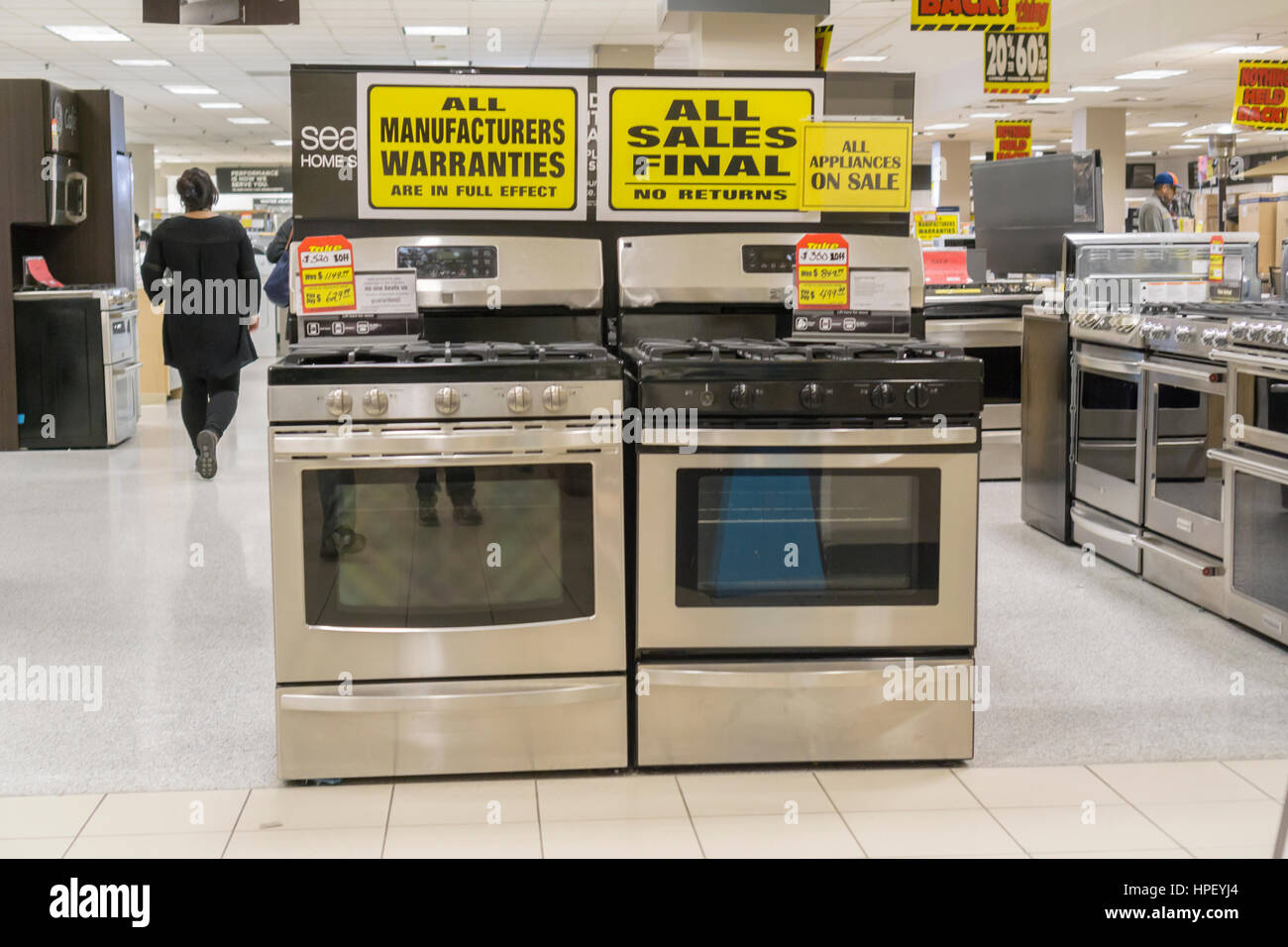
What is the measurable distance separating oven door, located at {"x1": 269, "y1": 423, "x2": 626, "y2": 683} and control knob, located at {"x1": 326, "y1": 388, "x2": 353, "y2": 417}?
0.13 feet

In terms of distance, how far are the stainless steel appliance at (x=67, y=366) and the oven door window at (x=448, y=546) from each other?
6.27 metres

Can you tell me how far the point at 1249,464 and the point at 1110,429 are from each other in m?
1.08

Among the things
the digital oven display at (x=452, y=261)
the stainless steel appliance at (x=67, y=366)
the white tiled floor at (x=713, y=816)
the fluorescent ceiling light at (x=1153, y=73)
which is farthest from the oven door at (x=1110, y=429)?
→ the fluorescent ceiling light at (x=1153, y=73)

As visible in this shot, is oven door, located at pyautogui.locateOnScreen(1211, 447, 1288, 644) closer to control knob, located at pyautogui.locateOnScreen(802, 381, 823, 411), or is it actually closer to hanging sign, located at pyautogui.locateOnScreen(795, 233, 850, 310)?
hanging sign, located at pyautogui.locateOnScreen(795, 233, 850, 310)

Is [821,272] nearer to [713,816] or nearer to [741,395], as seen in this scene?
[741,395]

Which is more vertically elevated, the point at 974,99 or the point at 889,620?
the point at 974,99

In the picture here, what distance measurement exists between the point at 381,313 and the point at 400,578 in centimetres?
91

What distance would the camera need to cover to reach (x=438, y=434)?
3.07 m

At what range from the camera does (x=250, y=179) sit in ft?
95.8

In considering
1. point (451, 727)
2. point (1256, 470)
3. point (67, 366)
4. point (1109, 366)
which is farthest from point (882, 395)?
point (67, 366)

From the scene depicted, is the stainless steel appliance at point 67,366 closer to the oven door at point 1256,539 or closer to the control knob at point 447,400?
the control knob at point 447,400

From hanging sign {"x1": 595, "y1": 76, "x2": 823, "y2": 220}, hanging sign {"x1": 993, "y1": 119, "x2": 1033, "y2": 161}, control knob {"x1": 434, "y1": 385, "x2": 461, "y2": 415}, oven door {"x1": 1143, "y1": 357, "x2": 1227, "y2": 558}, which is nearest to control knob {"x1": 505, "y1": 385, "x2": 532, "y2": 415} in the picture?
control knob {"x1": 434, "y1": 385, "x2": 461, "y2": 415}

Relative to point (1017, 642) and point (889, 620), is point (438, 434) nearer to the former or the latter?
point (889, 620)
